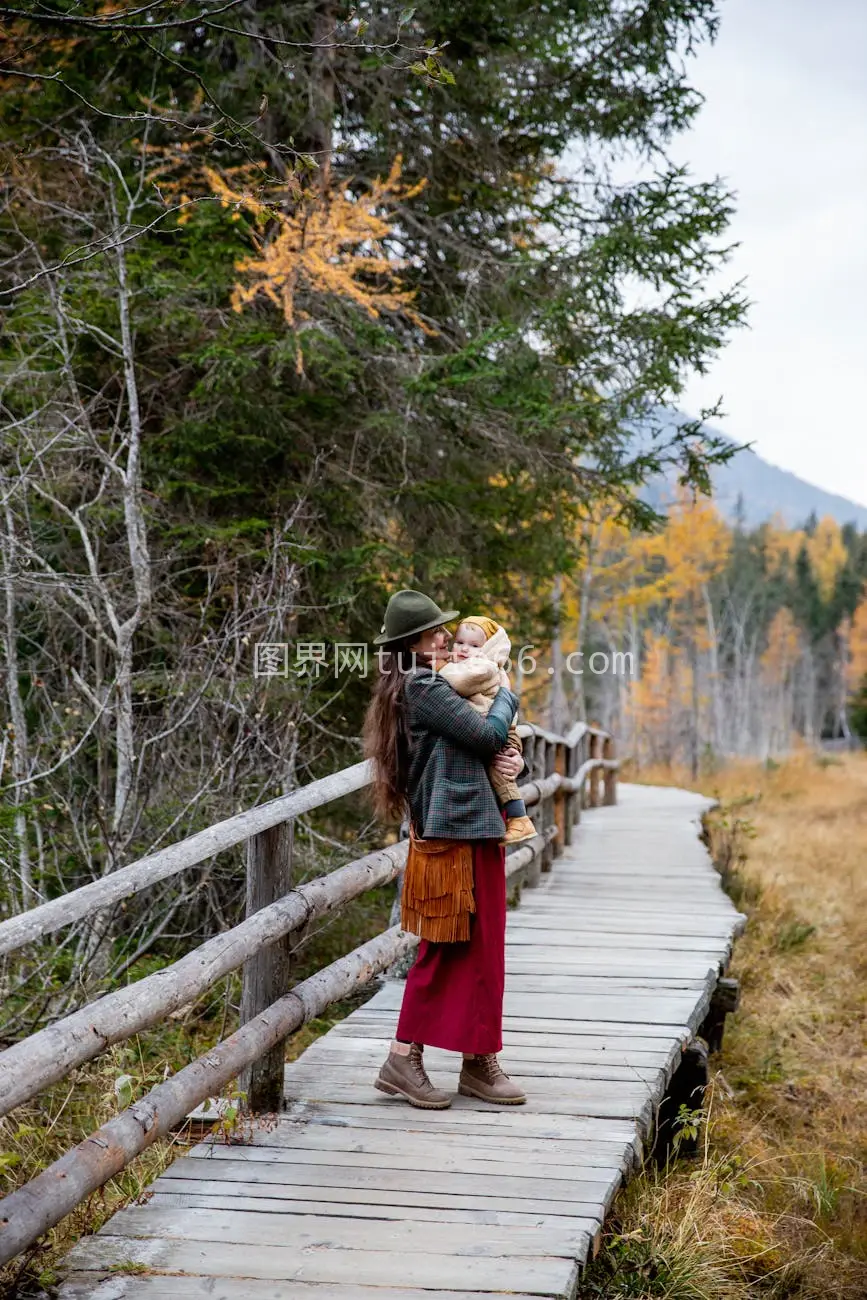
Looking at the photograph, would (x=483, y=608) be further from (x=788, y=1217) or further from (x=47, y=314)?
(x=788, y=1217)

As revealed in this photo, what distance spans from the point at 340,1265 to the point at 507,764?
75.2 inches

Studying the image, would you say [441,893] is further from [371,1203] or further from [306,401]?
[306,401]

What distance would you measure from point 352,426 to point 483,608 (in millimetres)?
2171

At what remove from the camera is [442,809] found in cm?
436

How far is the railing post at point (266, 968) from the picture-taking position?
14.2 ft

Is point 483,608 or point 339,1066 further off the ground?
point 483,608

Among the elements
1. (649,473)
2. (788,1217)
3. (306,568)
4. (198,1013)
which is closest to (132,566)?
(306,568)

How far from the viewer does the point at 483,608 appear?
37.8 ft

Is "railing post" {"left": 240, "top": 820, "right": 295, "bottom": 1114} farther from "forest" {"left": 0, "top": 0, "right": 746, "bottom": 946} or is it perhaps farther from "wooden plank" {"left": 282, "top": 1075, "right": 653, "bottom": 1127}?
"forest" {"left": 0, "top": 0, "right": 746, "bottom": 946}

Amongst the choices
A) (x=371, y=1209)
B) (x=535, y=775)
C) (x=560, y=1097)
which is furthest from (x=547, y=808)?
(x=371, y=1209)

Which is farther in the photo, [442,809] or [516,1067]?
[516,1067]

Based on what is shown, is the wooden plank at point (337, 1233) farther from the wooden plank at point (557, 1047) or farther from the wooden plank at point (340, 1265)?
the wooden plank at point (557, 1047)

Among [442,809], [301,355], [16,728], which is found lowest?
[442,809]

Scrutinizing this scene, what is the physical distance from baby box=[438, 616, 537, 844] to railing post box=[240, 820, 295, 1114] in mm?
817
